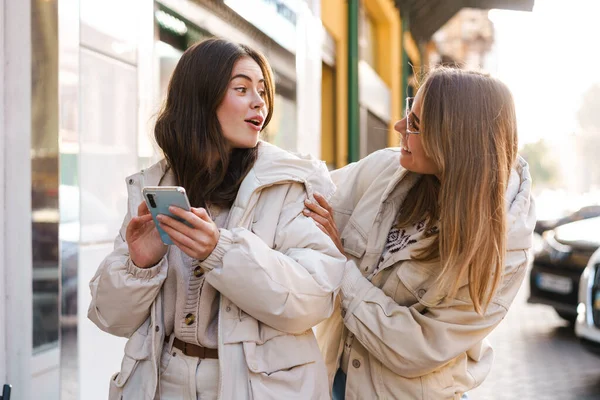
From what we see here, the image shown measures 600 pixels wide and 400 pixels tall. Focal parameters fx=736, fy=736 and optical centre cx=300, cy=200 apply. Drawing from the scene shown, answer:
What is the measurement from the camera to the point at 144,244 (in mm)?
2023

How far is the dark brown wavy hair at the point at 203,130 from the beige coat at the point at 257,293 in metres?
0.09

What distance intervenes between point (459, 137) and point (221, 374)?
3.32ft

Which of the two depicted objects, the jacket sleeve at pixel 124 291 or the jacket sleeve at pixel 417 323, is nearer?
the jacket sleeve at pixel 124 291

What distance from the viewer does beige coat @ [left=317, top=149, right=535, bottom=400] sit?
2291 millimetres

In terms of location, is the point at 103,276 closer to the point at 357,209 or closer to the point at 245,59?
the point at 245,59

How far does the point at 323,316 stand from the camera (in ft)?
6.67

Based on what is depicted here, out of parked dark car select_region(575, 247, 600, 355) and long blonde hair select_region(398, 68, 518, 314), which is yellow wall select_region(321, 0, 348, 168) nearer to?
parked dark car select_region(575, 247, 600, 355)

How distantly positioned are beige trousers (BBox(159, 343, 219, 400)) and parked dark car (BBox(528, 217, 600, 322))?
19.7 feet

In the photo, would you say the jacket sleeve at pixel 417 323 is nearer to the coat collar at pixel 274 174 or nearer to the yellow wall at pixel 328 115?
the coat collar at pixel 274 174

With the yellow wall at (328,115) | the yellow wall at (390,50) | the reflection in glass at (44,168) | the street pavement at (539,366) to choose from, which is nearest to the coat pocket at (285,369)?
the reflection in glass at (44,168)

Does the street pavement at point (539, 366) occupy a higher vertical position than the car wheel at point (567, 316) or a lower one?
lower

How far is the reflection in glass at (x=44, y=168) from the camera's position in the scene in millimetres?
2896

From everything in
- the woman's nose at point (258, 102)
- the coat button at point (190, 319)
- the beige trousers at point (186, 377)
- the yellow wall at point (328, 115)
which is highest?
the yellow wall at point (328, 115)

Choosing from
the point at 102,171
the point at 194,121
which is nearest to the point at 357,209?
the point at 194,121
